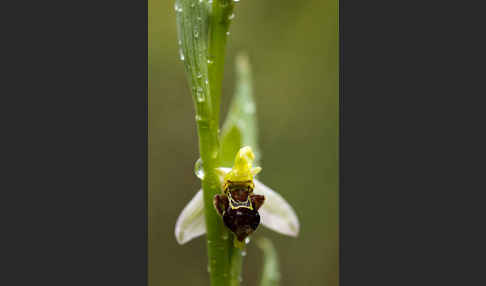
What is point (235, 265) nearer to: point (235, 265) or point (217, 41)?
point (235, 265)

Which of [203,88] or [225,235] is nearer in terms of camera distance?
[203,88]

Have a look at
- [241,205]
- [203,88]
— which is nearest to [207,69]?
[203,88]

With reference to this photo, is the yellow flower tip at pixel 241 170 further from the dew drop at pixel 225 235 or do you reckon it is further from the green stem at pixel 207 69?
the dew drop at pixel 225 235

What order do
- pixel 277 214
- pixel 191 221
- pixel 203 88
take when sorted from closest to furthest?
pixel 203 88 → pixel 191 221 → pixel 277 214

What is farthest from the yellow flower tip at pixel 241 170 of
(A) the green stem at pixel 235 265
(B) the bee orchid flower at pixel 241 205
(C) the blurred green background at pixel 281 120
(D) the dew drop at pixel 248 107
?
(C) the blurred green background at pixel 281 120

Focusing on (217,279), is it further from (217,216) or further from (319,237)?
(319,237)

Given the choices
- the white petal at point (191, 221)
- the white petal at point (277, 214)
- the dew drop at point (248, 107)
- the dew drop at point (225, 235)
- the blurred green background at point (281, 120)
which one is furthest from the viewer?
the blurred green background at point (281, 120)

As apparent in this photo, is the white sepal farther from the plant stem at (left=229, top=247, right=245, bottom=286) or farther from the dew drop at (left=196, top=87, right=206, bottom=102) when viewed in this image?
the dew drop at (left=196, top=87, right=206, bottom=102)
